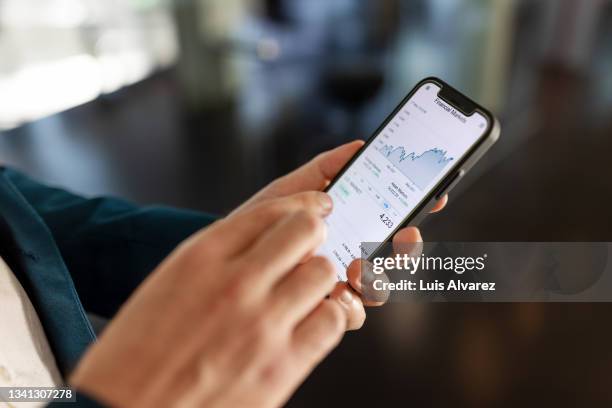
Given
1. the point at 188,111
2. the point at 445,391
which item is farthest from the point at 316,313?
the point at 188,111

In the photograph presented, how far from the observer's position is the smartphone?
589 mm

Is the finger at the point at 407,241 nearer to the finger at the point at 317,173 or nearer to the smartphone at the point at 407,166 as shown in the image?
the smartphone at the point at 407,166

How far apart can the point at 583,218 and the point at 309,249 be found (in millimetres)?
1854

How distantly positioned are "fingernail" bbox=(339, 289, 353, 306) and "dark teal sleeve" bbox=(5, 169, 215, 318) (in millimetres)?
317

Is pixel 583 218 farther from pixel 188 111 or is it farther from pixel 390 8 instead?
pixel 188 111

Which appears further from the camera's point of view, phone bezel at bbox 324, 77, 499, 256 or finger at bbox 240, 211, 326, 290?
phone bezel at bbox 324, 77, 499, 256

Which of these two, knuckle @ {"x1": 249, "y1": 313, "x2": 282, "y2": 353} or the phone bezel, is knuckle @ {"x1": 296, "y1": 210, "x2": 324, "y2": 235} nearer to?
knuckle @ {"x1": 249, "y1": 313, "x2": 282, "y2": 353}

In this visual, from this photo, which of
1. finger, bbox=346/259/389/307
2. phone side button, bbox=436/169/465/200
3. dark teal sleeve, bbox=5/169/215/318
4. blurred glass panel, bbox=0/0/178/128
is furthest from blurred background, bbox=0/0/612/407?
phone side button, bbox=436/169/465/200

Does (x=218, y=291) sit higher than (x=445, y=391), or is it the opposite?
(x=218, y=291)

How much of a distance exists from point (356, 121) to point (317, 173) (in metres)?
1.98

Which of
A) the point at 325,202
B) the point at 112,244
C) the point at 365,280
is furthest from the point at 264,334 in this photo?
the point at 112,244

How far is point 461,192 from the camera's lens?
209 centimetres

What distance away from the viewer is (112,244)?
816 millimetres

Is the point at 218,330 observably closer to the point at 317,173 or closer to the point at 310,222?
the point at 310,222
